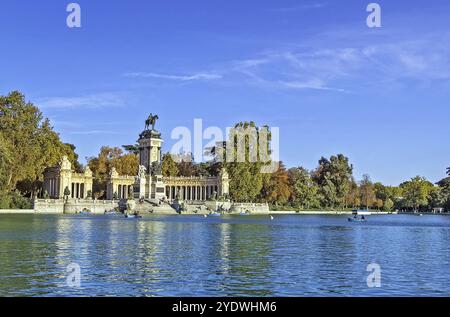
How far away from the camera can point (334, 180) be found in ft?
454

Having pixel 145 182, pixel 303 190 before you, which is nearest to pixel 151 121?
pixel 145 182

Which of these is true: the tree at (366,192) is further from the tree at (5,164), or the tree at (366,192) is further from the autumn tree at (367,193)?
the tree at (5,164)

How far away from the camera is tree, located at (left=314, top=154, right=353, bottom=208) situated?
135 meters

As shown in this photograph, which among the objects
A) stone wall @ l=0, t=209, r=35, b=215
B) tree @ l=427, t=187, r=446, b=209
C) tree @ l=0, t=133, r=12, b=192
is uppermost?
tree @ l=0, t=133, r=12, b=192

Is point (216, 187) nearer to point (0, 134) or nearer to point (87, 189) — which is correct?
point (87, 189)

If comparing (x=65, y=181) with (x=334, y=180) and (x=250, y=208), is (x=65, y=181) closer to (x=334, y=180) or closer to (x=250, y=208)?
(x=250, y=208)

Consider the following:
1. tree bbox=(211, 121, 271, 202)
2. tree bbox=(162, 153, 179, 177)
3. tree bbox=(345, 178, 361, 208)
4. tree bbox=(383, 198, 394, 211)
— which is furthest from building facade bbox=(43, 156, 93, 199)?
tree bbox=(383, 198, 394, 211)

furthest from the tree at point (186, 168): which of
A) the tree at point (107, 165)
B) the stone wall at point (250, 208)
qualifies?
the stone wall at point (250, 208)

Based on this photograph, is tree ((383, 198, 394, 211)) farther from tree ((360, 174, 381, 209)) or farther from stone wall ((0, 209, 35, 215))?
stone wall ((0, 209, 35, 215))

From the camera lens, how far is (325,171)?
462ft

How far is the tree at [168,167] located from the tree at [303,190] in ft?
88.9

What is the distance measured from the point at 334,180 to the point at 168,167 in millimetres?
40762

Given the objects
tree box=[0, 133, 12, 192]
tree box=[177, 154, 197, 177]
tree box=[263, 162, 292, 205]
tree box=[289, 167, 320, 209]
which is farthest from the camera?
tree box=[177, 154, 197, 177]

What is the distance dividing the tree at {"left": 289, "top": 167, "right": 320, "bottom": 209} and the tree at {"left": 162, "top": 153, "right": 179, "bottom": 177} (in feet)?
88.9
